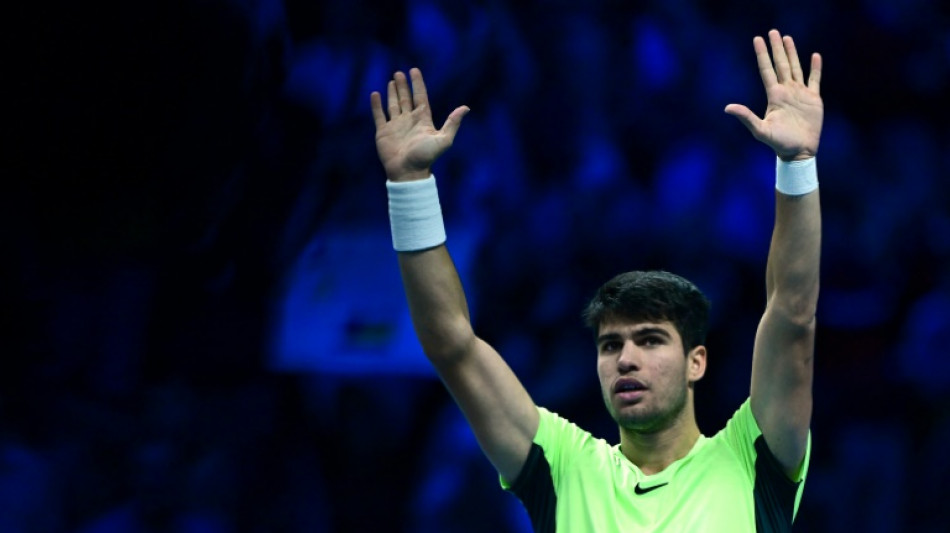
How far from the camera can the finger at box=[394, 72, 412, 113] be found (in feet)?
8.63

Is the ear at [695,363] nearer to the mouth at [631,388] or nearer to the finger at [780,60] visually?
the mouth at [631,388]

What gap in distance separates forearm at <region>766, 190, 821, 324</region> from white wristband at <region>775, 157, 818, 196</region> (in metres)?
0.01

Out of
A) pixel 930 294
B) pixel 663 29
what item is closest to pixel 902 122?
pixel 930 294

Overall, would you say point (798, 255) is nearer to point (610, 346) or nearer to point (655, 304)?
point (655, 304)

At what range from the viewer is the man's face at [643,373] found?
2.62m

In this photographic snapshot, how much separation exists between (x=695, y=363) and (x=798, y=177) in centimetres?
55

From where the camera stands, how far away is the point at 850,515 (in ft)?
13.9

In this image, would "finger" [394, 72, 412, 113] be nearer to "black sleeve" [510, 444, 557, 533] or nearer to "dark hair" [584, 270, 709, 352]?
"dark hair" [584, 270, 709, 352]

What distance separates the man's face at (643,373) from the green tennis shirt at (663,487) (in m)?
0.11

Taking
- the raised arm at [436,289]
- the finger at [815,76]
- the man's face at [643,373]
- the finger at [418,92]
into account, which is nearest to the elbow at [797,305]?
the man's face at [643,373]

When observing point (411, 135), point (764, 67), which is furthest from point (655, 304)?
point (411, 135)

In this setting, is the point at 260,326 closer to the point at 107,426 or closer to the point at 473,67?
the point at 107,426

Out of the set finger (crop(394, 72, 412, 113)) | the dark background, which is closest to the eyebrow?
finger (crop(394, 72, 412, 113))

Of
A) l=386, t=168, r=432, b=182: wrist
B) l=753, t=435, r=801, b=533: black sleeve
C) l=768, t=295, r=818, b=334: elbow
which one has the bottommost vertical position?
l=753, t=435, r=801, b=533: black sleeve
